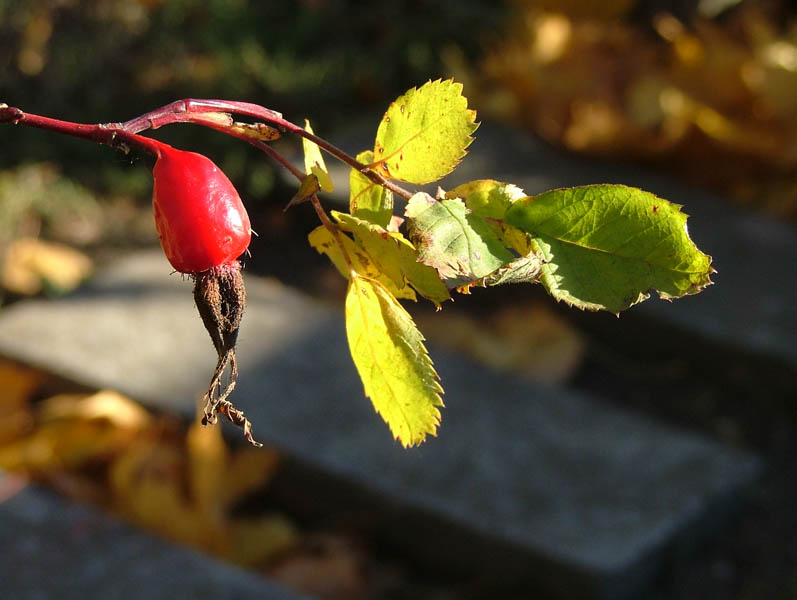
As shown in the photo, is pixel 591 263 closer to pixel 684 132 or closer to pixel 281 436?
pixel 281 436

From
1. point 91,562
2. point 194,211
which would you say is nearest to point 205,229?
point 194,211

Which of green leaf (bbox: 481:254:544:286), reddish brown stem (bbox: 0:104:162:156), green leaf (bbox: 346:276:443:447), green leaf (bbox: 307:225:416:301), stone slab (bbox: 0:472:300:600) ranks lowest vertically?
stone slab (bbox: 0:472:300:600)

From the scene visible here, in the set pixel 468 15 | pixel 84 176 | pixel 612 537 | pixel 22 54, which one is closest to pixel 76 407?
pixel 612 537

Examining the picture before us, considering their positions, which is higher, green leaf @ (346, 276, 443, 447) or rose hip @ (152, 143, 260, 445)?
rose hip @ (152, 143, 260, 445)

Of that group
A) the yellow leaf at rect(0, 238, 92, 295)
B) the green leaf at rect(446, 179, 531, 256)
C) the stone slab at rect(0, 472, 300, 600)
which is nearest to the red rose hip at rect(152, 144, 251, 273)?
the green leaf at rect(446, 179, 531, 256)

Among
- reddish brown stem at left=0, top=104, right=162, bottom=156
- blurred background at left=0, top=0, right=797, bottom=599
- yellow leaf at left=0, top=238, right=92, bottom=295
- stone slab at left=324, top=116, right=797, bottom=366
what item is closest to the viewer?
reddish brown stem at left=0, top=104, right=162, bottom=156

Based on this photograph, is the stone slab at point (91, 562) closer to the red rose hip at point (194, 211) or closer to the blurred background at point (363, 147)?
the blurred background at point (363, 147)

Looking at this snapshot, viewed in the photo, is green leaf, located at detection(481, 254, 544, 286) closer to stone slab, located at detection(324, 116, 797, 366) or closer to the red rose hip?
the red rose hip
